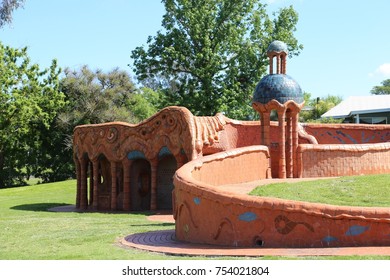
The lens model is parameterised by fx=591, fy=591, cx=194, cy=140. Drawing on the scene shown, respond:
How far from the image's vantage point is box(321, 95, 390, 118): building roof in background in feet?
122

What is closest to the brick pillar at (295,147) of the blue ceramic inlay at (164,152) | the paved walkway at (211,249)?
the blue ceramic inlay at (164,152)

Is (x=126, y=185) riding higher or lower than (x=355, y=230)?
lower

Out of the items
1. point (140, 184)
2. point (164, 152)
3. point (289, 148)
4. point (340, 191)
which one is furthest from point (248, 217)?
point (140, 184)

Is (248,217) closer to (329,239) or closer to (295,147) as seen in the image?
(329,239)

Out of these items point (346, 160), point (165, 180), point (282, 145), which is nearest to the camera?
point (346, 160)

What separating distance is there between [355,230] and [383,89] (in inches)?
3043

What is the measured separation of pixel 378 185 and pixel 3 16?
12.1 meters

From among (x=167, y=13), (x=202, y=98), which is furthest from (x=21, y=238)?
(x=167, y=13)

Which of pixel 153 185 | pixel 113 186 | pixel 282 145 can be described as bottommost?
pixel 113 186

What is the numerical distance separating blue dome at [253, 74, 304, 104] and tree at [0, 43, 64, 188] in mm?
25508

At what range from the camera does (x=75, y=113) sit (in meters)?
45.2

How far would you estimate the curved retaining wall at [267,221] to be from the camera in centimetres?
870

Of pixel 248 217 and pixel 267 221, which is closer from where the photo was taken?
pixel 267 221

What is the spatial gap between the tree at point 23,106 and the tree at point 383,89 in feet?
170
